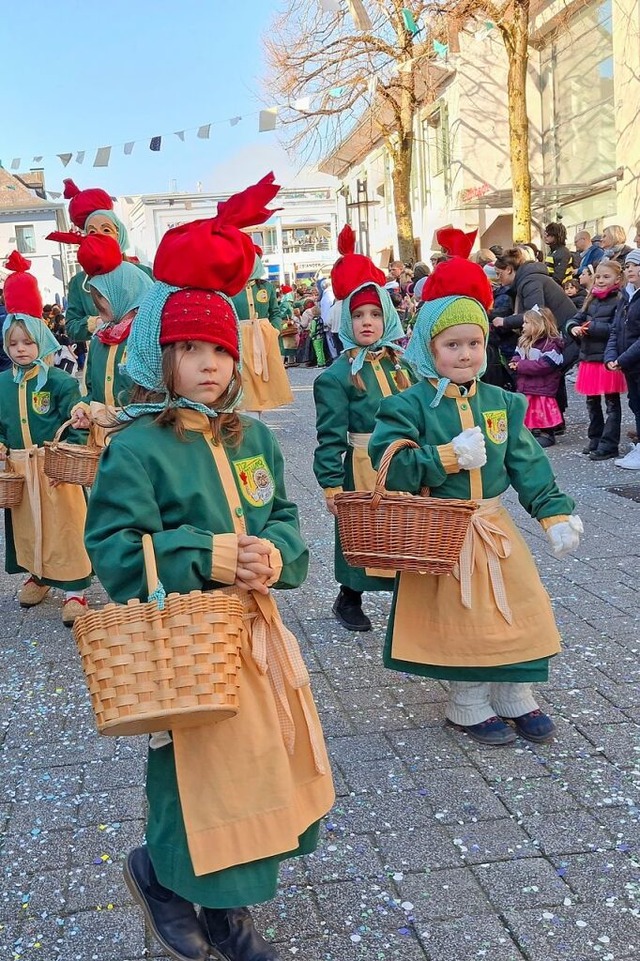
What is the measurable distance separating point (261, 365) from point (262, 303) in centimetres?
66

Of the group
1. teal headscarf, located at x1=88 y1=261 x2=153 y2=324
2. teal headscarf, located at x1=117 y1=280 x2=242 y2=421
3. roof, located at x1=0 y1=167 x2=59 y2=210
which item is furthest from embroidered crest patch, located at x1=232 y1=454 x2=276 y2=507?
roof, located at x1=0 y1=167 x2=59 y2=210

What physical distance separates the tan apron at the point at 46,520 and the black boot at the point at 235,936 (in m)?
3.03

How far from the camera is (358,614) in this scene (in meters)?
4.77

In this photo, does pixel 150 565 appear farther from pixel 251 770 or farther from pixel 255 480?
pixel 251 770

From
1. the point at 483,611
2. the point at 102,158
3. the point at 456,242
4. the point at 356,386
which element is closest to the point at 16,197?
the point at 102,158

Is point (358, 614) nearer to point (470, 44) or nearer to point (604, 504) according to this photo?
point (604, 504)

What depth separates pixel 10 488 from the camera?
5.00m

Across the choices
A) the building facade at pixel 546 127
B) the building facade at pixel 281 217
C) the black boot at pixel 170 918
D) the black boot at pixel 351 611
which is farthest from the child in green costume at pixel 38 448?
the building facade at pixel 281 217

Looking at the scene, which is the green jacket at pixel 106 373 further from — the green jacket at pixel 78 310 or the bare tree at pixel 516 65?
the bare tree at pixel 516 65

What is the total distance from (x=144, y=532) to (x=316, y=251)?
54.0 m

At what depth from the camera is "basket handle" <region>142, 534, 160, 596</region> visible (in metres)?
2.03

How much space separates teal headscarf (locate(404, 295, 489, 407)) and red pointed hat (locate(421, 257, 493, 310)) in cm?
3

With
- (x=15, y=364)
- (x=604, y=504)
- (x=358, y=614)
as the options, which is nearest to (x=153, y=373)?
(x=358, y=614)

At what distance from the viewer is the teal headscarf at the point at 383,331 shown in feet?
14.7
